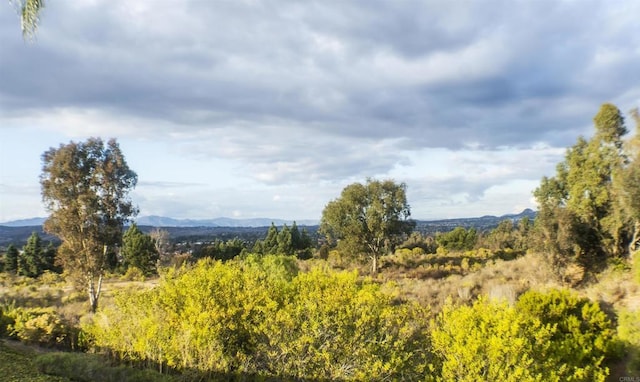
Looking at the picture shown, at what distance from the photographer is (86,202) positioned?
18156mm

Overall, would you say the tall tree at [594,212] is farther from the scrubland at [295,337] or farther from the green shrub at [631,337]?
the scrubland at [295,337]

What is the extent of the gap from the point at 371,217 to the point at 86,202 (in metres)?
17.2

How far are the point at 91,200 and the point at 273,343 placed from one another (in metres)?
14.6

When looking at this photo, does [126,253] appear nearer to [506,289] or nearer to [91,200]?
[91,200]

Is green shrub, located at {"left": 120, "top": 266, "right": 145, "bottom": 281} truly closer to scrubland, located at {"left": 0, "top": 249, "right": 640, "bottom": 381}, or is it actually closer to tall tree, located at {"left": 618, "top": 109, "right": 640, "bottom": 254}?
scrubland, located at {"left": 0, "top": 249, "right": 640, "bottom": 381}

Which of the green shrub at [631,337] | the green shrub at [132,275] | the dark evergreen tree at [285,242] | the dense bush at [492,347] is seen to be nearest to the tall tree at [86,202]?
the green shrub at [132,275]

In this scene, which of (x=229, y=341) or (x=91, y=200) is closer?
(x=229, y=341)

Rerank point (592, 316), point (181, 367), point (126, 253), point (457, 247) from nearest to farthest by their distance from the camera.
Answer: point (181, 367) → point (592, 316) → point (126, 253) → point (457, 247)

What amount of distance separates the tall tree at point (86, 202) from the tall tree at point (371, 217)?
48.0 ft

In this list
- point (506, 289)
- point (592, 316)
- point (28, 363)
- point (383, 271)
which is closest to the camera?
point (28, 363)

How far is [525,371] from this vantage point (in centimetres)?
610

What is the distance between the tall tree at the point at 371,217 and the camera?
28.3 meters

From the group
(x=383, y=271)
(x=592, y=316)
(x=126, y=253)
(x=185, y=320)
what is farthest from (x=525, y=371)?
(x=126, y=253)

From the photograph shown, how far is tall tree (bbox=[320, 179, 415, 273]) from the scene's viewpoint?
28.3m
